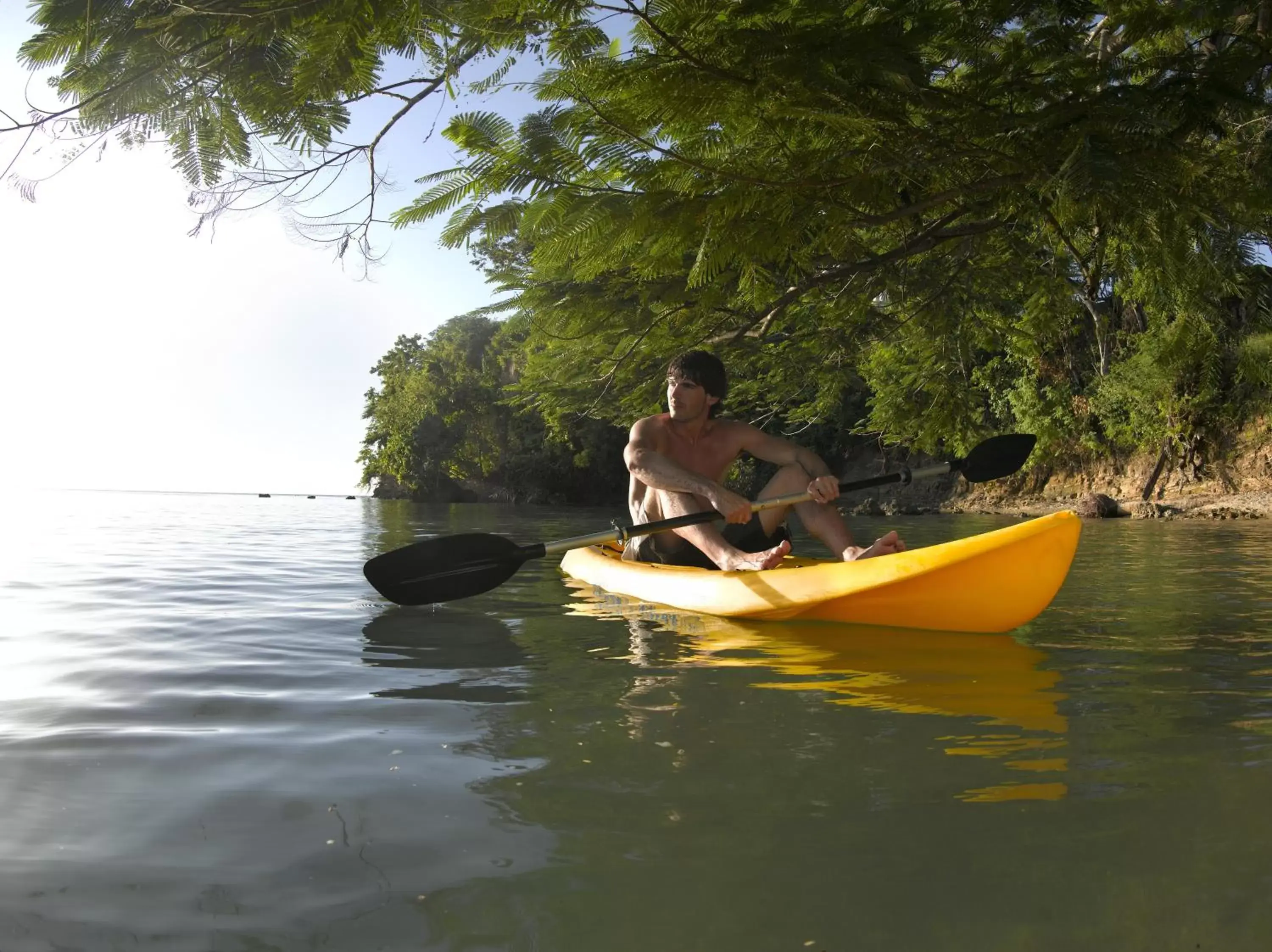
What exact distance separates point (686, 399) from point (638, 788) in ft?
10.9

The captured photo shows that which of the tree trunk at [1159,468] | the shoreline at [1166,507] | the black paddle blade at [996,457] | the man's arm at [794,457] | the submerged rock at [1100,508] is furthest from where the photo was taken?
the tree trunk at [1159,468]

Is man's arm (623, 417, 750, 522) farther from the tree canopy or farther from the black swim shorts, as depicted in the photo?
the tree canopy

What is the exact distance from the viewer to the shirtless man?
4.75 metres

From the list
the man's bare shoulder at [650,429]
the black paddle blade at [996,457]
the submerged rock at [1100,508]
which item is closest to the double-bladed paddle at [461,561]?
the black paddle blade at [996,457]

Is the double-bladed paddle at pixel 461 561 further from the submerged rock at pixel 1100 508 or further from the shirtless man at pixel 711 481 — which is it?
the submerged rock at pixel 1100 508

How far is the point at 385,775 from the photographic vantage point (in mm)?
2184

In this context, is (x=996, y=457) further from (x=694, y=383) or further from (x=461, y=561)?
(x=461, y=561)

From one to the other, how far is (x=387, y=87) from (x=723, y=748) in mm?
2325

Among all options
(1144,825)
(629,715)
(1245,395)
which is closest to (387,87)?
(629,715)

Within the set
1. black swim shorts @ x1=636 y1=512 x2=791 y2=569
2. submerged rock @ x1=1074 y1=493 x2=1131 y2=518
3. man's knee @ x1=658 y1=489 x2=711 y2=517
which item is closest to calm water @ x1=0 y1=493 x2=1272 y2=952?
man's knee @ x1=658 y1=489 x2=711 y2=517

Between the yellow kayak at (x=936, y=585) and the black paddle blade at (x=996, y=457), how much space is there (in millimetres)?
1314

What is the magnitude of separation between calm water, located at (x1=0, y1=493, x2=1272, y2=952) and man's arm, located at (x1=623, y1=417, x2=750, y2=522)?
2.06 ft

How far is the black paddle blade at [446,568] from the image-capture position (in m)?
5.12

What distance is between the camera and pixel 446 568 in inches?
205
